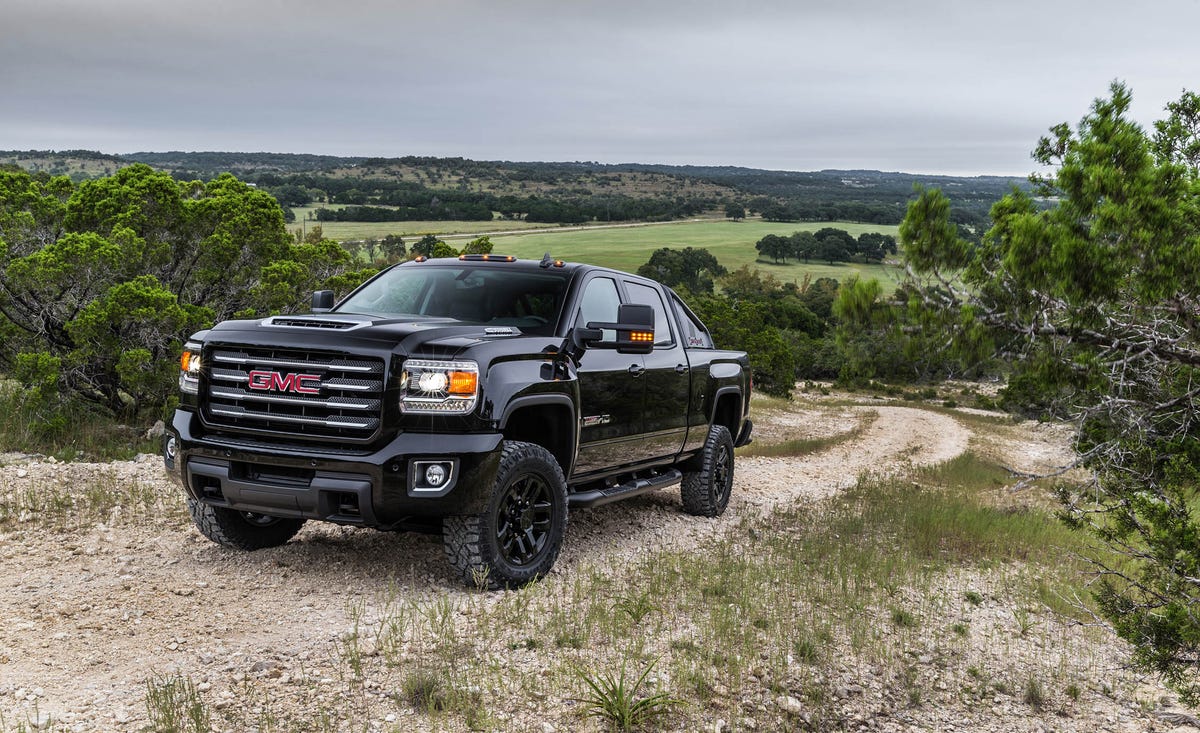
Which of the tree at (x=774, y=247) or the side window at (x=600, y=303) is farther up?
the side window at (x=600, y=303)

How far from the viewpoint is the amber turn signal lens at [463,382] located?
231 inches

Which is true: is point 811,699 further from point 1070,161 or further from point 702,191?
point 702,191

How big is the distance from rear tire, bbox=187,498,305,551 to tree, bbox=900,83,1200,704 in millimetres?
4667

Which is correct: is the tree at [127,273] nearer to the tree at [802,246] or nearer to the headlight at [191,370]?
the headlight at [191,370]

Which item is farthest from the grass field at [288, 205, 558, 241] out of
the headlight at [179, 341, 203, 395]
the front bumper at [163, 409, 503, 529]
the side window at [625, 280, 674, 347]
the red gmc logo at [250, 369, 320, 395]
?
the front bumper at [163, 409, 503, 529]

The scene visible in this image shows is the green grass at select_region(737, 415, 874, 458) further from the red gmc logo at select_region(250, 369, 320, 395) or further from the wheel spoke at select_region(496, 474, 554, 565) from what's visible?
the red gmc logo at select_region(250, 369, 320, 395)

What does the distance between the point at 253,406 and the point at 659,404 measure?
337cm

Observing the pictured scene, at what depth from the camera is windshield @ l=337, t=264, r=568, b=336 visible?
7.23 m

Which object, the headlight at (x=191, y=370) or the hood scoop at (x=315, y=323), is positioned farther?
the headlight at (x=191, y=370)

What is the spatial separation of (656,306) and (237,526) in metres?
3.84

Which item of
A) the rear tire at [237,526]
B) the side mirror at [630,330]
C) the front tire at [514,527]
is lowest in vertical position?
the rear tire at [237,526]

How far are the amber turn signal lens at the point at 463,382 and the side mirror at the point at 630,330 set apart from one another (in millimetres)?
1227

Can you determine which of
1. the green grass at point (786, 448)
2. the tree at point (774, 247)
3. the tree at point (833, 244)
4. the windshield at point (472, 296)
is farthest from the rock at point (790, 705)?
the tree at point (774, 247)

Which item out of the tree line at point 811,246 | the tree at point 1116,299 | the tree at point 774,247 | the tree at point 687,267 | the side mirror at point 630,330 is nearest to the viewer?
the tree at point 1116,299
